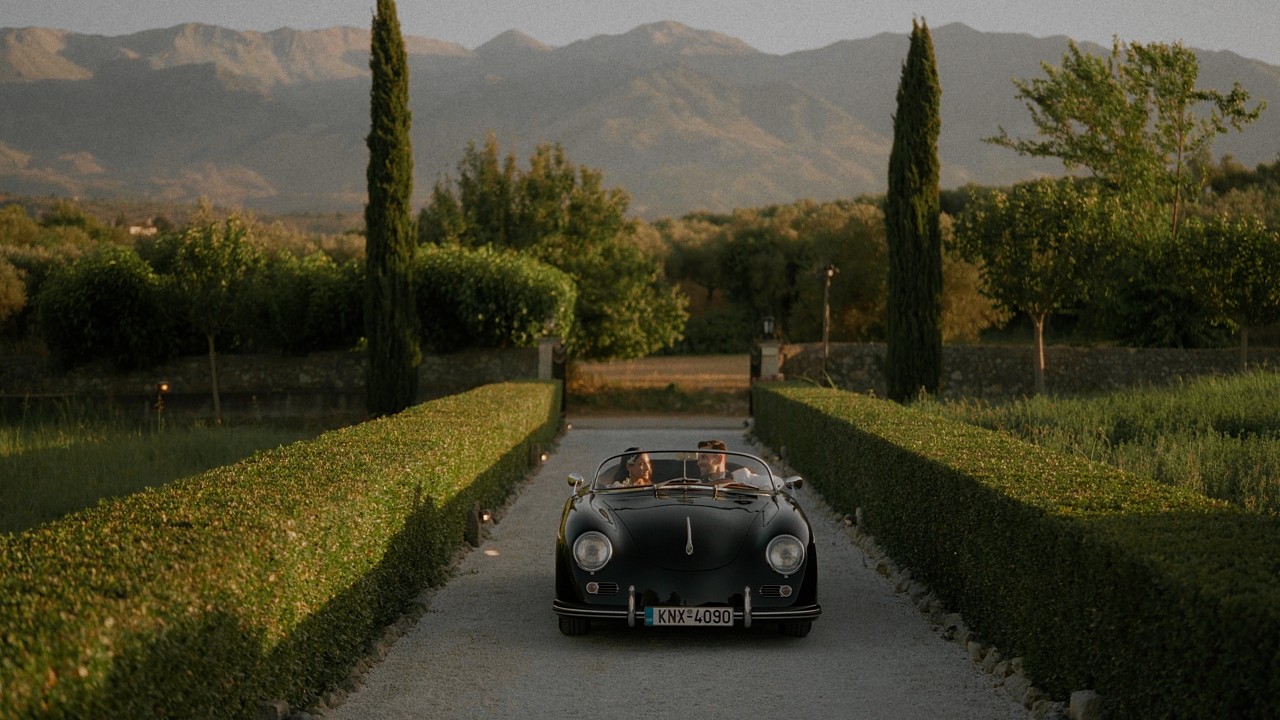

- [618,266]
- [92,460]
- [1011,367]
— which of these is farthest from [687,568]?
[1011,367]

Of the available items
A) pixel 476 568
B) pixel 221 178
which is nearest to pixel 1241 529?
pixel 476 568

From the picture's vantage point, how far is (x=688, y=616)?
7.78 metres

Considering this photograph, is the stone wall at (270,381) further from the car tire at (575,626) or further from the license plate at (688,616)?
the license plate at (688,616)

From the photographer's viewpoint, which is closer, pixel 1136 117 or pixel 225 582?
pixel 225 582

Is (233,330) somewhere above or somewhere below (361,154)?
below

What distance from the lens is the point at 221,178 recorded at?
154 m

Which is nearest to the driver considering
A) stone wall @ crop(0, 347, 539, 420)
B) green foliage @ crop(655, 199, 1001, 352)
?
stone wall @ crop(0, 347, 539, 420)

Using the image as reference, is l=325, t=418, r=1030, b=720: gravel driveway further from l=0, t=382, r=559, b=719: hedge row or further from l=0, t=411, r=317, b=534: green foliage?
l=0, t=411, r=317, b=534: green foliage

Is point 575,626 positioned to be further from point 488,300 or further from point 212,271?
point 488,300

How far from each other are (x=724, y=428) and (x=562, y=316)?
4923 mm

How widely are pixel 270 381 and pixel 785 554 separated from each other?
23332 mm

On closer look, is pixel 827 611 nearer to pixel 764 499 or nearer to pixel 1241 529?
pixel 764 499

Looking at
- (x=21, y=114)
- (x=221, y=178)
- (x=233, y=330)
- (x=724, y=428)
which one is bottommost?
(x=724, y=428)

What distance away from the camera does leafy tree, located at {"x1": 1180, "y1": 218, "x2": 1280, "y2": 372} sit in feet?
77.9
